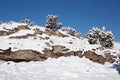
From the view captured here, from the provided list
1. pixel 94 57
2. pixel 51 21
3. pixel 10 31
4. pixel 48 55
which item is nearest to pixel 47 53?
pixel 48 55

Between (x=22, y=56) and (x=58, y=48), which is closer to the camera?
(x=22, y=56)

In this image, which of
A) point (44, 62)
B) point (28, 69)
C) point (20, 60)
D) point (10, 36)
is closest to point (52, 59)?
point (44, 62)

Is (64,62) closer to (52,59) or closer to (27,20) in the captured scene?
(52,59)

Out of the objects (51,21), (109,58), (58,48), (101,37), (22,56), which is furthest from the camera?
(51,21)

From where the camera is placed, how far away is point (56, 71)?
23062 mm

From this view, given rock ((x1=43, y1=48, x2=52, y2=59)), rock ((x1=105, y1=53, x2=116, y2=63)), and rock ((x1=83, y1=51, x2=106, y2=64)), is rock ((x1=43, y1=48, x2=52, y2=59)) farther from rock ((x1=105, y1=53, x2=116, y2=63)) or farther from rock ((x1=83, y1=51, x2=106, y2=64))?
rock ((x1=105, y1=53, x2=116, y2=63))

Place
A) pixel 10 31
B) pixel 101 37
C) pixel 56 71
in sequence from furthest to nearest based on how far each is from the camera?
1. pixel 101 37
2. pixel 10 31
3. pixel 56 71

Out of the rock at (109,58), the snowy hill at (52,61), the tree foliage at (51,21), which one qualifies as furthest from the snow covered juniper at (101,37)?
the rock at (109,58)

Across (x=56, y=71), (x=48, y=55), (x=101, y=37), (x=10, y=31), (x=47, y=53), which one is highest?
(x=101, y=37)

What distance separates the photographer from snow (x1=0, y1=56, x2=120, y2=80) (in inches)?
784

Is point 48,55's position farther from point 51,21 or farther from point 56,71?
point 51,21

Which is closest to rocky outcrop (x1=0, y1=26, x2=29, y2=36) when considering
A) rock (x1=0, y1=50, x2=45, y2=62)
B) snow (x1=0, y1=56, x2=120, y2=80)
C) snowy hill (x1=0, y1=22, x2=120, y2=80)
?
snowy hill (x1=0, y1=22, x2=120, y2=80)

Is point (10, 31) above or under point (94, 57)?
above

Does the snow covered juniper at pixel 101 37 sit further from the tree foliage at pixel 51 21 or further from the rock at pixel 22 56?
the rock at pixel 22 56
